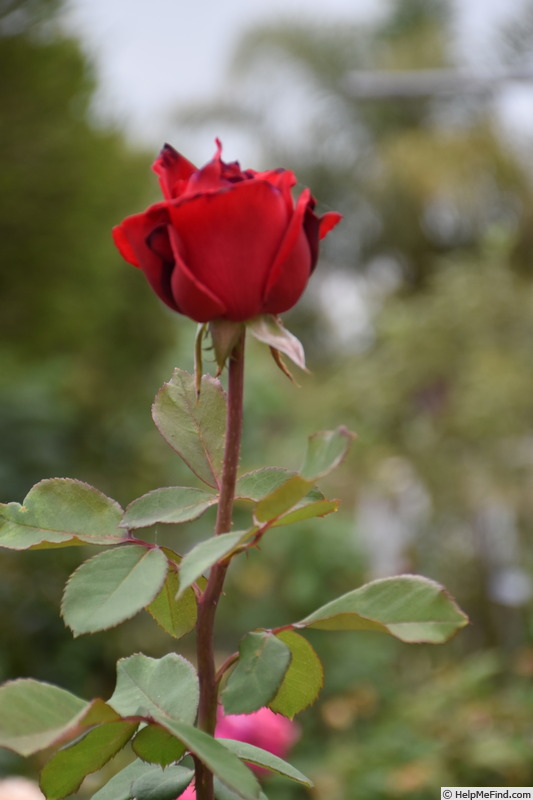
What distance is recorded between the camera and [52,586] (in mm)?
1538

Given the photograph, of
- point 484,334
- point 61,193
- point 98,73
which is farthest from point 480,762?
point 98,73

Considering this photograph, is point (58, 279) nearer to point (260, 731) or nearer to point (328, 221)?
point (260, 731)

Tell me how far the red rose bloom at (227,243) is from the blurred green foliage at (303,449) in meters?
0.97

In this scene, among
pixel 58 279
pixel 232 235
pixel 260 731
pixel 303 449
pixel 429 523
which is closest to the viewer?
pixel 232 235

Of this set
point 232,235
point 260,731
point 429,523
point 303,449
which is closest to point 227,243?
point 232,235

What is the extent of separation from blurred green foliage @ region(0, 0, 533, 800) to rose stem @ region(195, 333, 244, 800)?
3.05 ft

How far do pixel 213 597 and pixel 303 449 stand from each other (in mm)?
1899

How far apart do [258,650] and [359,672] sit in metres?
1.64

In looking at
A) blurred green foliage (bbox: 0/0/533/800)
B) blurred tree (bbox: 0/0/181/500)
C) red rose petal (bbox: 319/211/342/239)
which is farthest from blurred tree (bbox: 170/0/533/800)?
blurred tree (bbox: 0/0/181/500)

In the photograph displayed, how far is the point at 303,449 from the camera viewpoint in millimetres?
2062

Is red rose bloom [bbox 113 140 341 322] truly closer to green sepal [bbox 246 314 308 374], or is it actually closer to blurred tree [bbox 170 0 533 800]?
green sepal [bbox 246 314 308 374]

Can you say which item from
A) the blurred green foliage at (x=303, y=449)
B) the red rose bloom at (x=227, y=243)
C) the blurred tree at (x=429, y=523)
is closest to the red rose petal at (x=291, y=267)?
the red rose bloom at (x=227, y=243)

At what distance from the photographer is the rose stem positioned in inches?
6.6

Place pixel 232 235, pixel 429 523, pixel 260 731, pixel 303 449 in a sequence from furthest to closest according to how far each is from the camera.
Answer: pixel 429 523 < pixel 303 449 < pixel 260 731 < pixel 232 235
